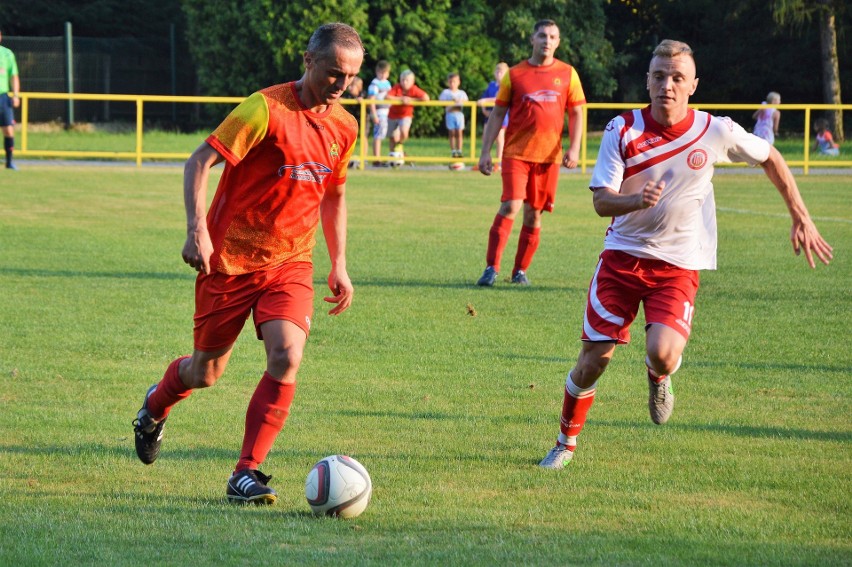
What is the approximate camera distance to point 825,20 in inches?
1426

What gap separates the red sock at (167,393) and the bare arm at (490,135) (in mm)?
5877

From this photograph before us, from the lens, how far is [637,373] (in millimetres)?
7660

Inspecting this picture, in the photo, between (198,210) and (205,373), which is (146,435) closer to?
(205,373)

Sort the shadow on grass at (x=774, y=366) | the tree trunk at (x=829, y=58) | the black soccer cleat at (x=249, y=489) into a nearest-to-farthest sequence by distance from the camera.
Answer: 1. the black soccer cleat at (x=249, y=489)
2. the shadow on grass at (x=774, y=366)
3. the tree trunk at (x=829, y=58)

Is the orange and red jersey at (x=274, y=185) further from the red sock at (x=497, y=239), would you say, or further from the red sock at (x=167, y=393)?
the red sock at (x=497, y=239)

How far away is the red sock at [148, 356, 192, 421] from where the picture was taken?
5.29 m

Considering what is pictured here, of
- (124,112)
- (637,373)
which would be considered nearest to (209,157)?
(637,373)

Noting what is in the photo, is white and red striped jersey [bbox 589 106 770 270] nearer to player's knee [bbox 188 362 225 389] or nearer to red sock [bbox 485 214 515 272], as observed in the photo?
player's knee [bbox 188 362 225 389]

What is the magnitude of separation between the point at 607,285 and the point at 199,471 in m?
1.96

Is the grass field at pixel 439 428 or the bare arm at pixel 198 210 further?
the bare arm at pixel 198 210

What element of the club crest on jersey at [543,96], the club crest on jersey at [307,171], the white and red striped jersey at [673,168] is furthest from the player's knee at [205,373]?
the club crest on jersey at [543,96]

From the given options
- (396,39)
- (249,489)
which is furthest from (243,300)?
(396,39)

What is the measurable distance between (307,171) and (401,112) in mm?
21536

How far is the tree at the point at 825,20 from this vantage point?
35219 mm
